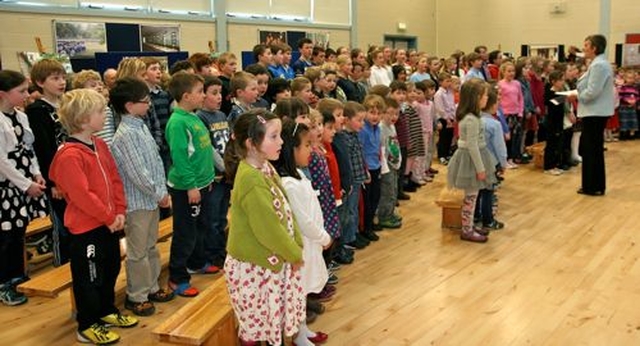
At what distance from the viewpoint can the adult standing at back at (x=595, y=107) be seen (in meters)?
6.21

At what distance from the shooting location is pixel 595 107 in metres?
6.27

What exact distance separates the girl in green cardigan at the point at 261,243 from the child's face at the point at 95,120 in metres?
0.84

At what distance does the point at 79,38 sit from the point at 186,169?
17.1ft

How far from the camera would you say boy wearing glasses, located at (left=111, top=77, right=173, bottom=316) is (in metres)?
3.41

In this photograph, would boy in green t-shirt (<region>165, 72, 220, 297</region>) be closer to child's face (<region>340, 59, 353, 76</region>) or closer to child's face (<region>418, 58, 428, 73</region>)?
child's face (<region>340, 59, 353, 76</region>)

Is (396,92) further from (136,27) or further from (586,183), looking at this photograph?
Result: (136,27)

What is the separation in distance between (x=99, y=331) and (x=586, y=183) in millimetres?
5446

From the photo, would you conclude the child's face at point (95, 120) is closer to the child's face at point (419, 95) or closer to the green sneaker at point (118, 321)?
the green sneaker at point (118, 321)

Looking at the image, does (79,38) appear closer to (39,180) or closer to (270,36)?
(270,36)

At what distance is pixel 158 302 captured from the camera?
12.5 ft

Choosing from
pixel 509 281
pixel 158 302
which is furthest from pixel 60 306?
pixel 509 281

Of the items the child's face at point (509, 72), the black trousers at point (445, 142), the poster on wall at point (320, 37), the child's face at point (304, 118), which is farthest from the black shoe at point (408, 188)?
the poster on wall at point (320, 37)

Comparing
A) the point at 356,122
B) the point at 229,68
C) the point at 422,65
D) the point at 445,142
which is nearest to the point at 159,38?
the point at 229,68

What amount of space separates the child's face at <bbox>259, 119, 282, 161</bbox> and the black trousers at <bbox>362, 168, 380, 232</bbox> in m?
2.33
